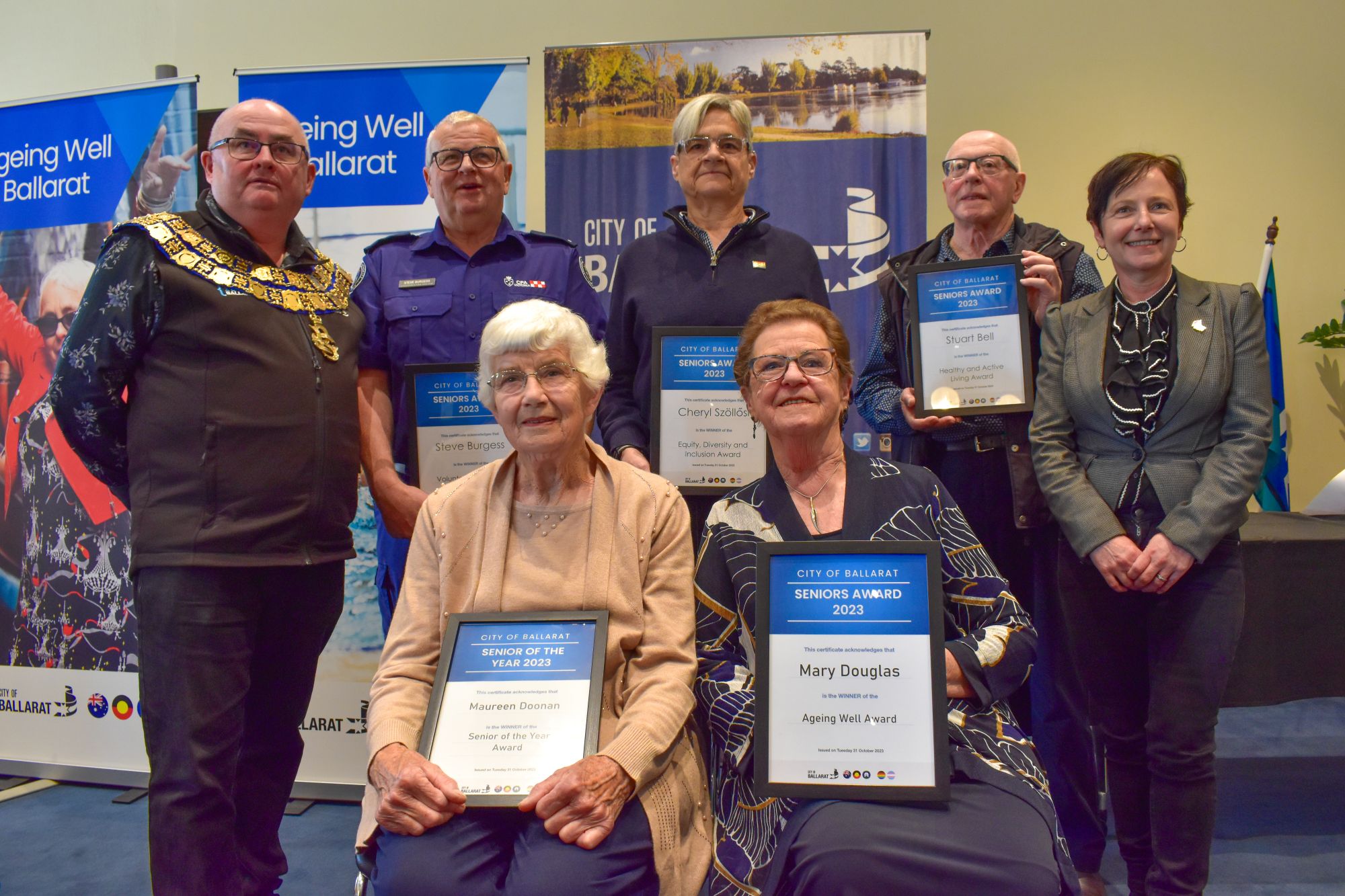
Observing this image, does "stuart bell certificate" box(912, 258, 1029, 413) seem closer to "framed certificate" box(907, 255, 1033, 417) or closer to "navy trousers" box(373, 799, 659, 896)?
"framed certificate" box(907, 255, 1033, 417)

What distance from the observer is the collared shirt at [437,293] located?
2.49 metres

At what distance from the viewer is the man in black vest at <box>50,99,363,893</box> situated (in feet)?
6.39

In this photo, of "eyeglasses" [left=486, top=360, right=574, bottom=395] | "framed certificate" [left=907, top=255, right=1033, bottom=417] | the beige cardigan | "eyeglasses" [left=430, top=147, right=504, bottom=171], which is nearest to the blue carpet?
the beige cardigan

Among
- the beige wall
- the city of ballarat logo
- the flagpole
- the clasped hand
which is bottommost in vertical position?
the city of ballarat logo

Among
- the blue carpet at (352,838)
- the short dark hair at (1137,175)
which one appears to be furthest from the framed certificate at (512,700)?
the short dark hair at (1137,175)

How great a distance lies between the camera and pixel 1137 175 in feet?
6.98

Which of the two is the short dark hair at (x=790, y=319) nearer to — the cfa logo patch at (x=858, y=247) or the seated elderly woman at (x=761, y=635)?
the seated elderly woman at (x=761, y=635)

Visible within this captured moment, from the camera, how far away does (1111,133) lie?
5422mm

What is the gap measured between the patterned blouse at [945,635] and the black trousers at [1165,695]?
21.8 inches

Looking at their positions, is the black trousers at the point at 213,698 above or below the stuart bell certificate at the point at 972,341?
below

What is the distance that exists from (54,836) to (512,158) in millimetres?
3184

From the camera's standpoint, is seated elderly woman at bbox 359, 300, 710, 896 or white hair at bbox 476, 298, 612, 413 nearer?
seated elderly woman at bbox 359, 300, 710, 896

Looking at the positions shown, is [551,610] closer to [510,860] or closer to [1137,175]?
[510,860]

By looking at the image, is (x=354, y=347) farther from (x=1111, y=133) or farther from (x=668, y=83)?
(x=1111, y=133)
